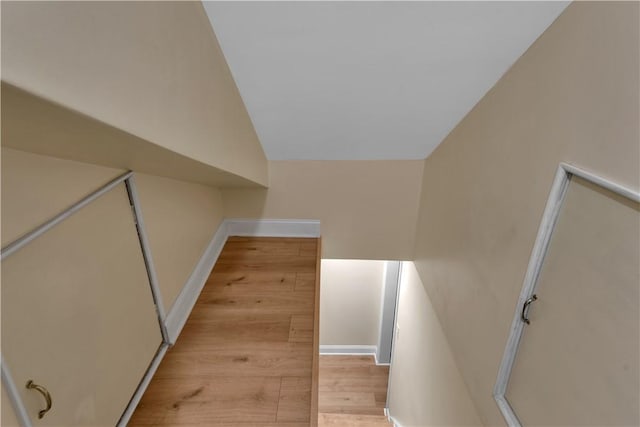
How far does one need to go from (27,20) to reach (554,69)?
1279 mm

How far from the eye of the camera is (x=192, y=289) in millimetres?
2002

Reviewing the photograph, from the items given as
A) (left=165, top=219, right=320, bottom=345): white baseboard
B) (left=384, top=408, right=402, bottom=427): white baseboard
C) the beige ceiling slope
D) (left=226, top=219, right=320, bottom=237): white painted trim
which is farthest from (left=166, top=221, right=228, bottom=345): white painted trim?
(left=384, top=408, right=402, bottom=427): white baseboard

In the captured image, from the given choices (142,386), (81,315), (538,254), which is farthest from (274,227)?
(538,254)

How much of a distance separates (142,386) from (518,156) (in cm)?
192

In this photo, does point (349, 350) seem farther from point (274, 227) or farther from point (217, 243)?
point (217, 243)

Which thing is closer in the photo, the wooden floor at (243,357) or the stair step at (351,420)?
the wooden floor at (243,357)

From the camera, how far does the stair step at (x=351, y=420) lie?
361 centimetres

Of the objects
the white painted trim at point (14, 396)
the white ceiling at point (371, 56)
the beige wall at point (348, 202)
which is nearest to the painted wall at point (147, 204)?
the white painted trim at point (14, 396)

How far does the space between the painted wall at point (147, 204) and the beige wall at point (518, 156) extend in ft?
4.90

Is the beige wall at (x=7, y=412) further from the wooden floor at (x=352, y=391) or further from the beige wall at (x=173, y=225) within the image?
the wooden floor at (x=352, y=391)

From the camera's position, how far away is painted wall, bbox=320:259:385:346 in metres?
4.02

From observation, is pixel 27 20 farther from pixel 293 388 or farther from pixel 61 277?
pixel 293 388

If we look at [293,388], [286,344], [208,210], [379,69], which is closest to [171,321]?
[286,344]

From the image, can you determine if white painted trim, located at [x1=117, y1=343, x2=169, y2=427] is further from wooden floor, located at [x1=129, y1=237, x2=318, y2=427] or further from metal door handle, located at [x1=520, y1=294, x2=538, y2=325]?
metal door handle, located at [x1=520, y1=294, x2=538, y2=325]
